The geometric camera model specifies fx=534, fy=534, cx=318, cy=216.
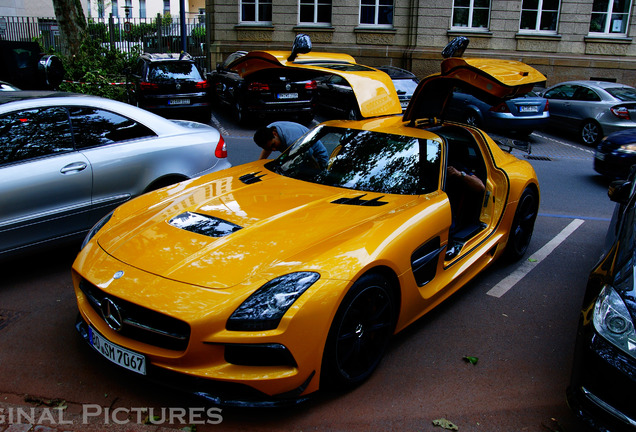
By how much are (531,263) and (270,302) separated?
368 centimetres

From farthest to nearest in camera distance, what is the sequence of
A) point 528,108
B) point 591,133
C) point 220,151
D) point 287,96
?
point 591,133
point 528,108
point 287,96
point 220,151

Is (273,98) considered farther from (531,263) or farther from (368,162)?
(368,162)

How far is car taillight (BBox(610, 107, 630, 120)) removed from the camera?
Answer: 12352 millimetres

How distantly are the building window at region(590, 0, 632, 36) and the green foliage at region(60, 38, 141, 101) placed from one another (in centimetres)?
1681

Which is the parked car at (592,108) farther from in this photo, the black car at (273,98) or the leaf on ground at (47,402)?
the leaf on ground at (47,402)

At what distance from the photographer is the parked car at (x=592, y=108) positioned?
40.8 ft

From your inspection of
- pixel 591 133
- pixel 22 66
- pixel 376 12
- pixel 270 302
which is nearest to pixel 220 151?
pixel 270 302

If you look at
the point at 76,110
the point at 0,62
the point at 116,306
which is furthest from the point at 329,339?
the point at 0,62

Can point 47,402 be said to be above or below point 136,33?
below

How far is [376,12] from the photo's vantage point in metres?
20.8

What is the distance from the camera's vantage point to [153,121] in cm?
543

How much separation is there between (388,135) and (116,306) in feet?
8.46

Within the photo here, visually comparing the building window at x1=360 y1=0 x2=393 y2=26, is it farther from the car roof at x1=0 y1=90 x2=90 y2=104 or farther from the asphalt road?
the car roof at x1=0 y1=90 x2=90 y2=104

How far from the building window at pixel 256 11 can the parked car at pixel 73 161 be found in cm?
1686
